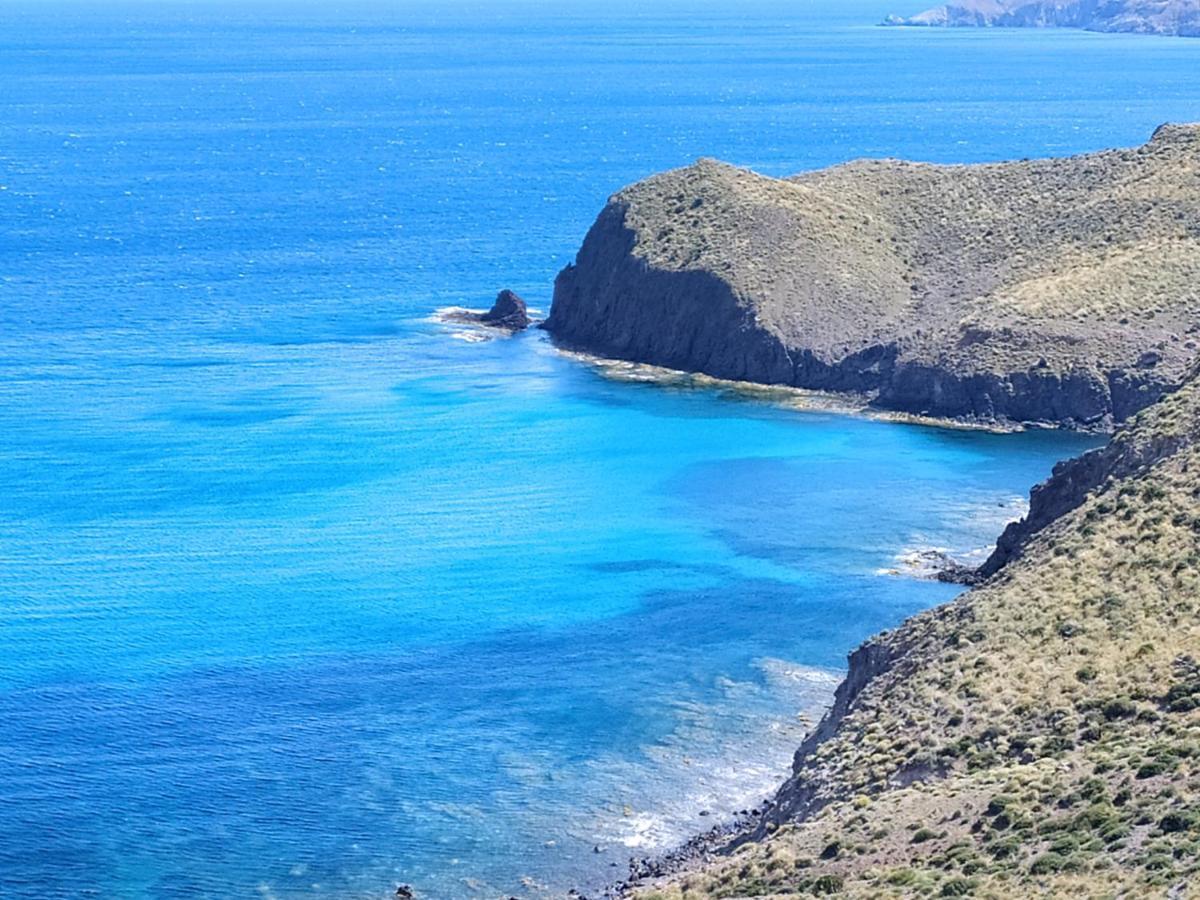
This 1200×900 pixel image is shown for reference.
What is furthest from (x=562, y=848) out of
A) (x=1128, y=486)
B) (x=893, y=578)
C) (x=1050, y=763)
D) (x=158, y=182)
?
(x=158, y=182)

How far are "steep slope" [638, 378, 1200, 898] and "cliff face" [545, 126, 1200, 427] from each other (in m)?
37.1

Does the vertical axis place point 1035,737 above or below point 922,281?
below

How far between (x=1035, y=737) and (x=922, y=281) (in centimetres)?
7038

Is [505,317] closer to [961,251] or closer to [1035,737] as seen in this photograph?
[961,251]

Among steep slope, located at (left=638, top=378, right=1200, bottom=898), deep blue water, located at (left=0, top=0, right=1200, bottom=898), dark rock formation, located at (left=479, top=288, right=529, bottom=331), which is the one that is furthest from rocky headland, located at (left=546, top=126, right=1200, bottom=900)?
deep blue water, located at (left=0, top=0, right=1200, bottom=898)

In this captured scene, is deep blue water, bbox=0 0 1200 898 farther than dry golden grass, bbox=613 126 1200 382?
No

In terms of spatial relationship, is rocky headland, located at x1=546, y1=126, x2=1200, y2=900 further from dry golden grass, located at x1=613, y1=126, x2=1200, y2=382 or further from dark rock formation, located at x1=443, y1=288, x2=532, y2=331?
dark rock formation, located at x1=443, y1=288, x2=532, y2=331

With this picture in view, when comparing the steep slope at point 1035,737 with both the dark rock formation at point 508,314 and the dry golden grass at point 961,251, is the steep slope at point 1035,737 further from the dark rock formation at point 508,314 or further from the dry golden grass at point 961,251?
the dark rock formation at point 508,314

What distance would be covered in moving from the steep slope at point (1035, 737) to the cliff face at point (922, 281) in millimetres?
37082

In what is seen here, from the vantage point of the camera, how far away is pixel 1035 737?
166 feet

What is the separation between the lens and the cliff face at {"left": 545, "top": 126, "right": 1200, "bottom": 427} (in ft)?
341

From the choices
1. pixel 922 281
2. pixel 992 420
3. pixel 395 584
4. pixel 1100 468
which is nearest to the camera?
pixel 1100 468

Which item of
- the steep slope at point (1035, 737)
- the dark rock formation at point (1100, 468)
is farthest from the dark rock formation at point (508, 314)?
the steep slope at point (1035, 737)

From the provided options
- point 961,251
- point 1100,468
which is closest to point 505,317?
point 961,251
